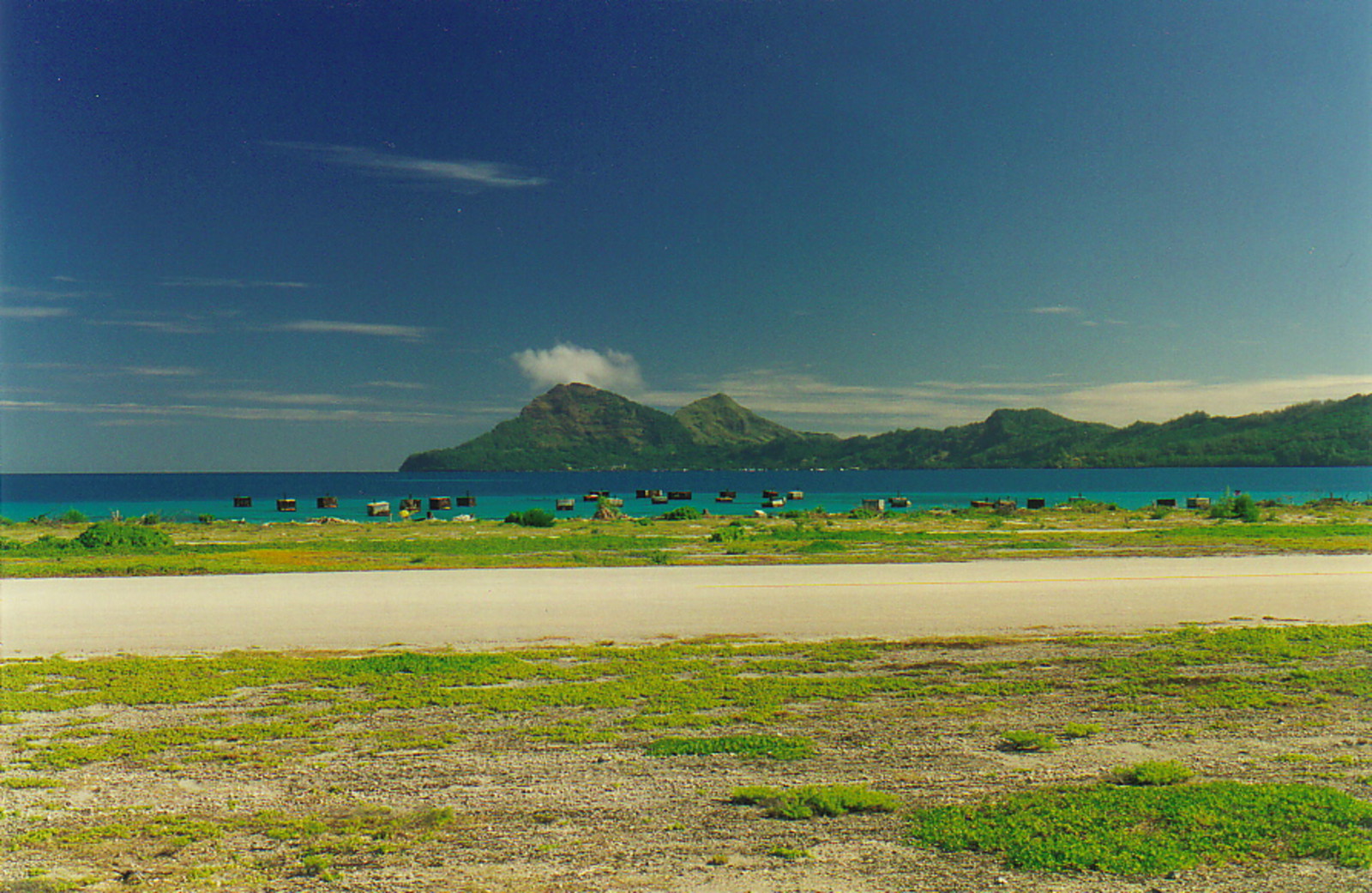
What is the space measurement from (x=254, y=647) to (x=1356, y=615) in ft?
58.7

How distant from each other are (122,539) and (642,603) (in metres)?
24.6

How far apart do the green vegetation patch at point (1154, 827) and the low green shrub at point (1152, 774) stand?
137mm

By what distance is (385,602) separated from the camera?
1720cm

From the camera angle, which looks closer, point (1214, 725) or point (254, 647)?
point (1214, 725)

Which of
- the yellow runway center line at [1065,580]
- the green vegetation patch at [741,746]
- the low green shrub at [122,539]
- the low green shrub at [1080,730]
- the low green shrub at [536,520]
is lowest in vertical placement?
the yellow runway center line at [1065,580]

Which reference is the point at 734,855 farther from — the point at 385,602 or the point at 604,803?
the point at 385,602

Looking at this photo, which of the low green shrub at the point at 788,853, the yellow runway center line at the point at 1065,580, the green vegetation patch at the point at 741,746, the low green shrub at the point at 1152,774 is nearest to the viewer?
the low green shrub at the point at 788,853

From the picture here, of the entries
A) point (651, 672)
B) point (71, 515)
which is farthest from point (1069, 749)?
point (71, 515)

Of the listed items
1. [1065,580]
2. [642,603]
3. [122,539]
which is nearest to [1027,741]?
[642,603]

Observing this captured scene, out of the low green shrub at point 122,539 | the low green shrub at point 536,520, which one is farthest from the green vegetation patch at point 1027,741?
the low green shrub at point 536,520

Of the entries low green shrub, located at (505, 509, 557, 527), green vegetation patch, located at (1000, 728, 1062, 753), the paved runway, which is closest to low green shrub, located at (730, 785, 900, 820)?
green vegetation patch, located at (1000, 728, 1062, 753)

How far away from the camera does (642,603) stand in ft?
54.7

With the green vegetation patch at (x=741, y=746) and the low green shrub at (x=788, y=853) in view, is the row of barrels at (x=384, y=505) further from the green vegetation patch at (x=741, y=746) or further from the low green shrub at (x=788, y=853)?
the low green shrub at (x=788, y=853)

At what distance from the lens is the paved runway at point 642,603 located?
1337 cm
